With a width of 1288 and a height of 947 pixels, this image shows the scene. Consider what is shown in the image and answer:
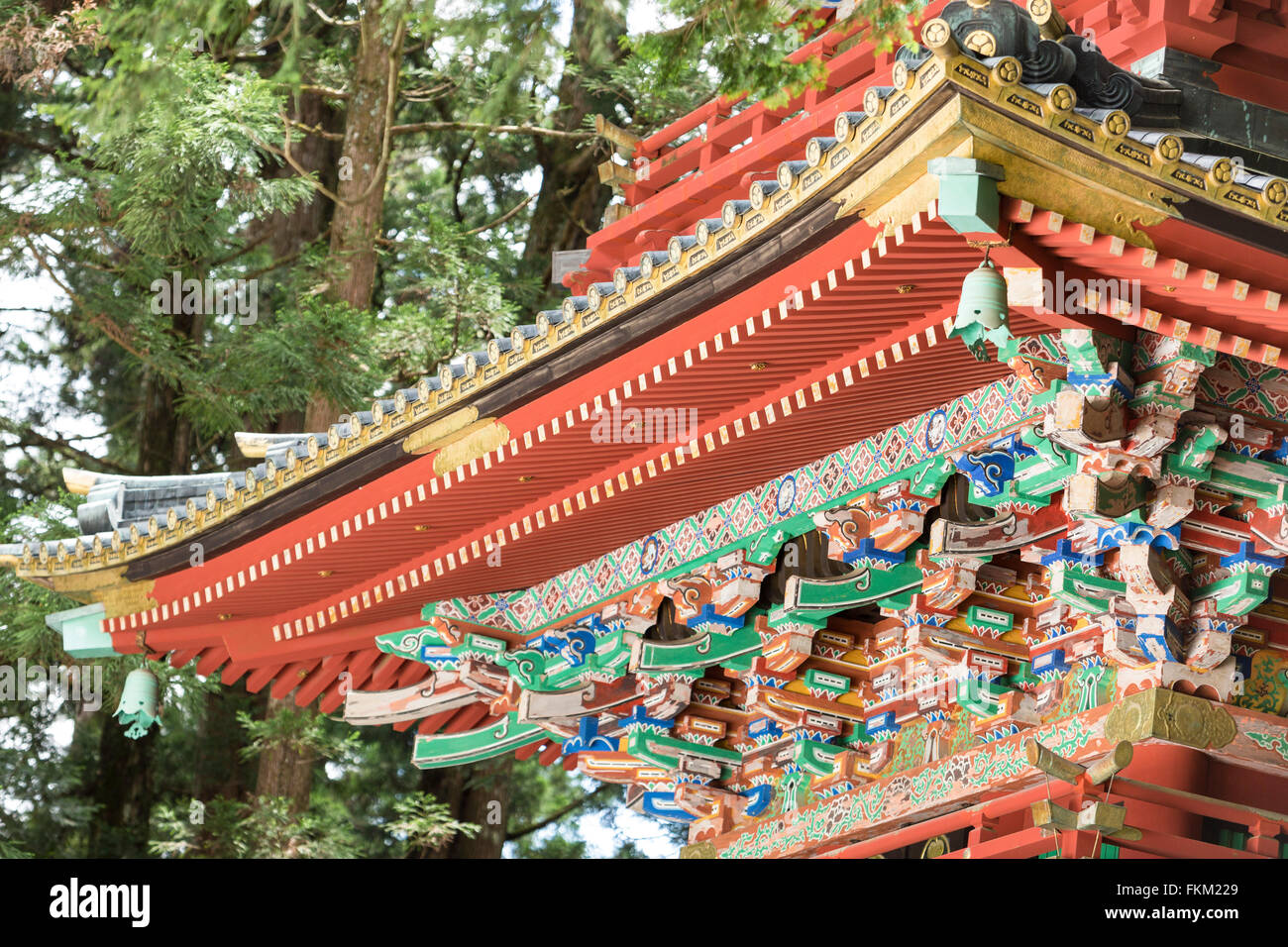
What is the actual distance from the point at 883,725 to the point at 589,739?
159 centimetres

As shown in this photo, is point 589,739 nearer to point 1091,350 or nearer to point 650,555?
point 650,555

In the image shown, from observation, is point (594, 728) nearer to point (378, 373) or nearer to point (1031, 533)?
point (1031, 533)

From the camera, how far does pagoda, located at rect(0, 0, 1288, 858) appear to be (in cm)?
493

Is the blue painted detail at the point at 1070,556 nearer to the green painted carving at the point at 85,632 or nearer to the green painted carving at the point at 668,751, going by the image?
the green painted carving at the point at 668,751

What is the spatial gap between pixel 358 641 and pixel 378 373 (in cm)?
435

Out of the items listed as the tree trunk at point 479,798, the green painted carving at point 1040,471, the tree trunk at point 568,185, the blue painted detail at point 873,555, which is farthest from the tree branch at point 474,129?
the green painted carving at point 1040,471

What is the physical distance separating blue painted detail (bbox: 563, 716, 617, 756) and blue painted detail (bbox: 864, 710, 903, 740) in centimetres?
146

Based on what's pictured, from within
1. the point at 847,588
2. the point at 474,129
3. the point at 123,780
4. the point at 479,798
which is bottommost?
the point at 479,798

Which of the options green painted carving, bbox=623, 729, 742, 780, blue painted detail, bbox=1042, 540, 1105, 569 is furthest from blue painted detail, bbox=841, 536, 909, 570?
green painted carving, bbox=623, 729, 742, 780

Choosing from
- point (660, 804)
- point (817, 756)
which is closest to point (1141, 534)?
point (817, 756)

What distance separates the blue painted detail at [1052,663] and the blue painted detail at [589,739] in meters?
2.50

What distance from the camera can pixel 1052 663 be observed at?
6.30 m

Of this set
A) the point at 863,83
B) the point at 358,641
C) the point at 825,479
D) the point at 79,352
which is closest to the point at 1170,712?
the point at 825,479

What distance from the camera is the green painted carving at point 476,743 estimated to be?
868 cm
